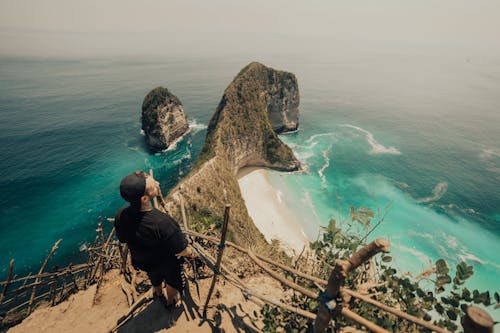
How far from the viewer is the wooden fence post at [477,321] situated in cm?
204

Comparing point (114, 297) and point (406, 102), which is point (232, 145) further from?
point (406, 102)

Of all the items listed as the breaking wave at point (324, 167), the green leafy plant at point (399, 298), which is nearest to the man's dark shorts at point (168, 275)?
the green leafy plant at point (399, 298)

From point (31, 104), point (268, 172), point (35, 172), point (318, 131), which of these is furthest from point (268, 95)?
point (31, 104)

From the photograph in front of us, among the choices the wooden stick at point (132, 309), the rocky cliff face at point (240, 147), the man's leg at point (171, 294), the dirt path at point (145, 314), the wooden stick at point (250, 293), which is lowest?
the rocky cliff face at point (240, 147)

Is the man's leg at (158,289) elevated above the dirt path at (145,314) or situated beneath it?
elevated above

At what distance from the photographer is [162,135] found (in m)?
46.3

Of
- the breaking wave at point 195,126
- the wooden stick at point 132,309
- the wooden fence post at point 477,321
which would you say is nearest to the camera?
the wooden fence post at point 477,321

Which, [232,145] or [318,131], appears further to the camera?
[318,131]

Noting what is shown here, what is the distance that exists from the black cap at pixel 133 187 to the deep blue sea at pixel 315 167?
269 inches

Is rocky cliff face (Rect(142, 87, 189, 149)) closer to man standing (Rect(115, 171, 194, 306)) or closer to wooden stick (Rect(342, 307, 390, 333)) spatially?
man standing (Rect(115, 171, 194, 306))

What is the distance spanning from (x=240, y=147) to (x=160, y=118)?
18.0 meters

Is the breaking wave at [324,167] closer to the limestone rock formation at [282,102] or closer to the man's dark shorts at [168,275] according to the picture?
the limestone rock formation at [282,102]

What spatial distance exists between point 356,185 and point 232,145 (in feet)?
73.1

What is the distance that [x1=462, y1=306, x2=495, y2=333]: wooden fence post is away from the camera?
2.04 meters
